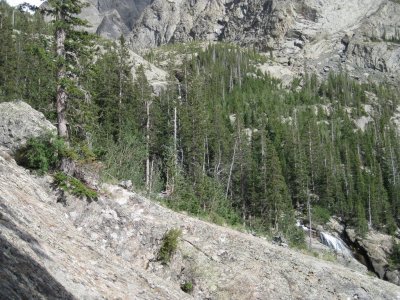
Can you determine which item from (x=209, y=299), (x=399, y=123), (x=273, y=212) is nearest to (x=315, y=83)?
(x=399, y=123)

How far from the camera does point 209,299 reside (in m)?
13.4

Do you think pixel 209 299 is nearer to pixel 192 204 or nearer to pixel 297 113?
pixel 192 204

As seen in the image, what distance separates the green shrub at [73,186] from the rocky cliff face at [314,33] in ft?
407

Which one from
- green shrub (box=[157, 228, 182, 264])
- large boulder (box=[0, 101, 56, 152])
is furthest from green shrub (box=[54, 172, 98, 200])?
green shrub (box=[157, 228, 182, 264])

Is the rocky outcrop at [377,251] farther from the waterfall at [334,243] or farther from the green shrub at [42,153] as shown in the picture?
the green shrub at [42,153]

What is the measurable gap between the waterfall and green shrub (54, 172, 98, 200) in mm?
42939

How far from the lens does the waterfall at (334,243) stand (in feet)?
171

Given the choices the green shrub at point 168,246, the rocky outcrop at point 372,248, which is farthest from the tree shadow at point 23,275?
the rocky outcrop at point 372,248

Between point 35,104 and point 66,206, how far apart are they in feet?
100

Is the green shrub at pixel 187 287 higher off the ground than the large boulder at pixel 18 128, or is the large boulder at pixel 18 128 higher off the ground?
the large boulder at pixel 18 128

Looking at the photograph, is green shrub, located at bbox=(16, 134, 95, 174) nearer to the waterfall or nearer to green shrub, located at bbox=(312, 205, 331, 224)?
the waterfall

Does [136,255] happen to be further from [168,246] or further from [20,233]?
[20,233]

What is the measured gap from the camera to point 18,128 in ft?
53.2

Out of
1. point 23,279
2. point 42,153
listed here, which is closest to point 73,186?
point 42,153
